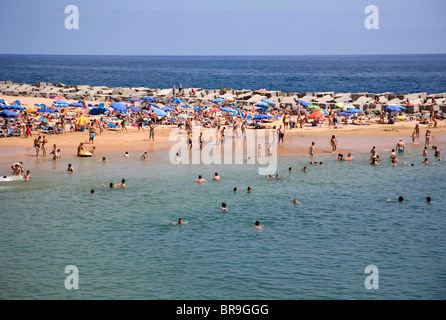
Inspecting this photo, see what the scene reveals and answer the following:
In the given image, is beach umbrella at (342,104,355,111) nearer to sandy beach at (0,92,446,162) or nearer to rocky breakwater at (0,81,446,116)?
Answer: rocky breakwater at (0,81,446,116)

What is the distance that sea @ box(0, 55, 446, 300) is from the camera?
17.2 metres

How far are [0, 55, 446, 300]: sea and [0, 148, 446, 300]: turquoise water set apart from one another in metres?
0.07

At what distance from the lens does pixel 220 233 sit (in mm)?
22172

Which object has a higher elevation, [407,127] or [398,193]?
[407,127]

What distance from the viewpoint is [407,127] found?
4591 cm

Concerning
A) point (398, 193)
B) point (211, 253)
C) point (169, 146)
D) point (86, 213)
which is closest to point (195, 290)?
point (211, 253)

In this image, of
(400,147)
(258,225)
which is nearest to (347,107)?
(400,147)

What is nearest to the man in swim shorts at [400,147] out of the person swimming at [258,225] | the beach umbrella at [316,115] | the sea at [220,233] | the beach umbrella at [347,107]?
the sea at [220,233]

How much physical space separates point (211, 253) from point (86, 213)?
7543mm

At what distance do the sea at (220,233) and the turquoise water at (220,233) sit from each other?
66 mm

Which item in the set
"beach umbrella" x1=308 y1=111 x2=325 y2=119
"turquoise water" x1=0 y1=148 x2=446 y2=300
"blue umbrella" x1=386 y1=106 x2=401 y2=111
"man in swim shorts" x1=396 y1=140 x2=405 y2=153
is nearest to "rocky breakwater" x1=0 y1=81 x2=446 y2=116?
"blue umbrella" x1=386 y1=106 x2=401 y2=111

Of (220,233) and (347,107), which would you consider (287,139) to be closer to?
(347,107)

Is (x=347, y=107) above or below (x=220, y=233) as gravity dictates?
above
